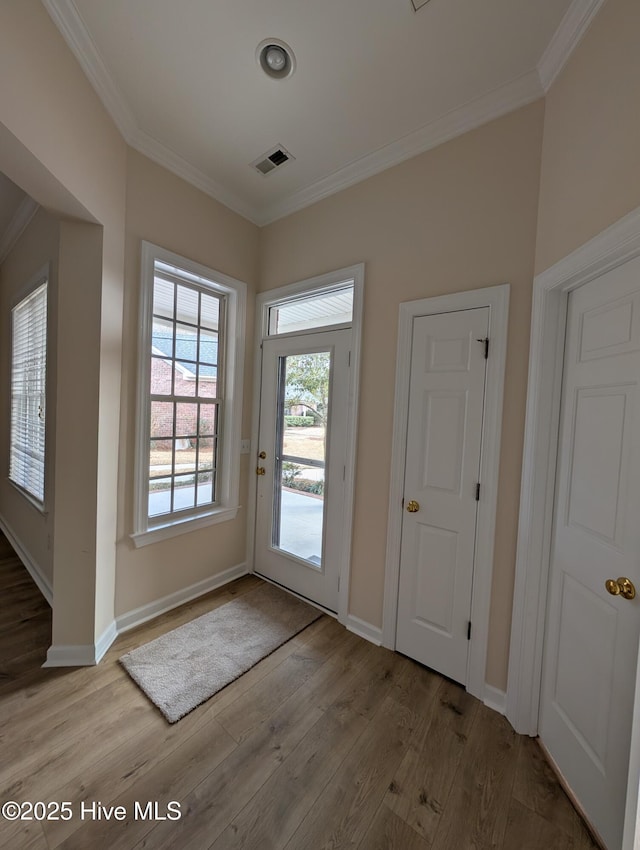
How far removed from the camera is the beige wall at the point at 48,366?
7.77 feet

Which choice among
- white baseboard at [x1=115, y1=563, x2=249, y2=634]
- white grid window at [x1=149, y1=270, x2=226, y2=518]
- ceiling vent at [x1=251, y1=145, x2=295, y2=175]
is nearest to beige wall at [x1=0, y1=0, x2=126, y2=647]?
white baseboard at [x1=115, y1=563, x2=249, y2=634]

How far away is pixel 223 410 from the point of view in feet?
8.96

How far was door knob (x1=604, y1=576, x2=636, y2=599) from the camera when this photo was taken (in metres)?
1.10

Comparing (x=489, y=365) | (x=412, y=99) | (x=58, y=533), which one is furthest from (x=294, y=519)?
(x=412, y=99)

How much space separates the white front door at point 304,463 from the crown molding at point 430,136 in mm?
988

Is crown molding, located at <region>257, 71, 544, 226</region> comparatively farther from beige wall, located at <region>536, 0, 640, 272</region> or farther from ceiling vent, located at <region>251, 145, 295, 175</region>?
ceiling vent, located at <region>251, 145, 295, 175</region>

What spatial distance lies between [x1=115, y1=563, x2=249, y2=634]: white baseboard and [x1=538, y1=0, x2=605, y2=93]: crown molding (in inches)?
139

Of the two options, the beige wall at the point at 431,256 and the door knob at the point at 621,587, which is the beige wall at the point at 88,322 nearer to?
the beige wall at the point at 431,256

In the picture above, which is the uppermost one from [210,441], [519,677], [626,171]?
[626,171]

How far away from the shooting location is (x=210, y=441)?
8.81 feet

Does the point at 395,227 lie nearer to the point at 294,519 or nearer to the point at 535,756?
the point at 294,519

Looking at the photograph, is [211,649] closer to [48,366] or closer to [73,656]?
[73,656]

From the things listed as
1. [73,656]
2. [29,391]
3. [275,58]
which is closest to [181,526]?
[73,656]

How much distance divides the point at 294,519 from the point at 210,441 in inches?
35.7
